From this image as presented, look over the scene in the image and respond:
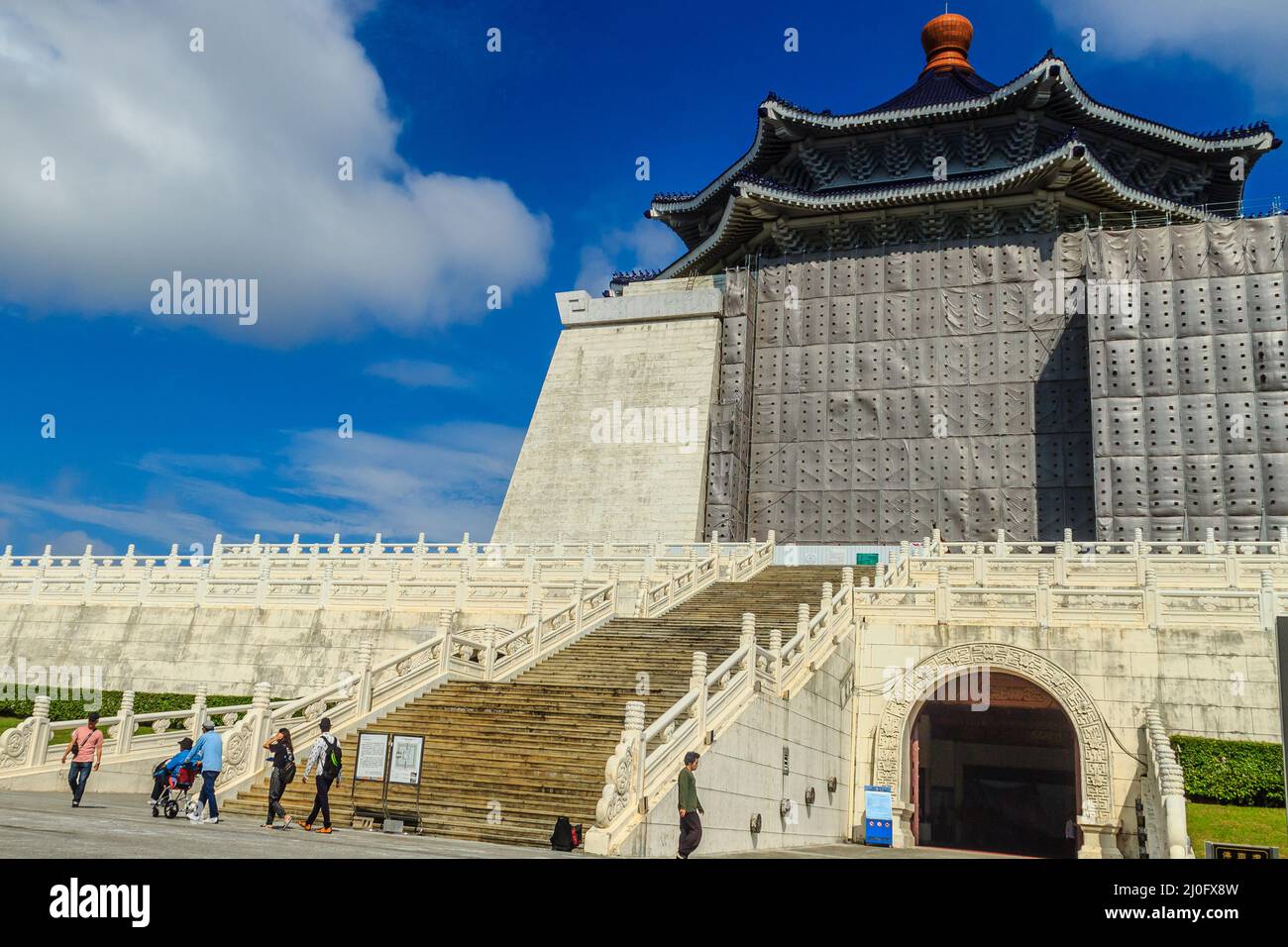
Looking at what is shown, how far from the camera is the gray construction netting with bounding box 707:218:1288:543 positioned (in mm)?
31062

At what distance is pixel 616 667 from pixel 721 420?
67.4 feet

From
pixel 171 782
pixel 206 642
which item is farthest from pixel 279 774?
pixel 206 642

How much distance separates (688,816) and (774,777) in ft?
13.5

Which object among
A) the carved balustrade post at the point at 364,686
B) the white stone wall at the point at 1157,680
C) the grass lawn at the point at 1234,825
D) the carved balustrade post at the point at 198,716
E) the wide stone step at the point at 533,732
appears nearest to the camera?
the wide stone step at the point at 533,732

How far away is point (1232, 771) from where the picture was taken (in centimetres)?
1622

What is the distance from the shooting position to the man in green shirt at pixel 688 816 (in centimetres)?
1123

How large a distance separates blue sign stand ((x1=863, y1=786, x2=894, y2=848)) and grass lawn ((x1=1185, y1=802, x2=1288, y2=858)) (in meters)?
4.55

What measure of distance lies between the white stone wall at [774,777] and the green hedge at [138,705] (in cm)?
1213

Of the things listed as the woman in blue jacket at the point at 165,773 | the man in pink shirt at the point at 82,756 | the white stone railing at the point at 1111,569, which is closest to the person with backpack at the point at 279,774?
the woman in blue jacket at the point at 165,773

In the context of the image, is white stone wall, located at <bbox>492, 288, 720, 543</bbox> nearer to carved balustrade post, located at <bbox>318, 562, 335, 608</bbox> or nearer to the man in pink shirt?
carved balustrade post, located at <bbox>318, 562, 335, 608</bbox>

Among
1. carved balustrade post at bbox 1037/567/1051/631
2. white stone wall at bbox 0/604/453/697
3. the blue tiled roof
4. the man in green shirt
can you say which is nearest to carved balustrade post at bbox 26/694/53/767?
white stone wall at bbox 0/604/453/697

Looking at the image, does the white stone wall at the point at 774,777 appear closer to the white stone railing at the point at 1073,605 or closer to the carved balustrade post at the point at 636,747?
the carved balustrade post at the point at 636,747

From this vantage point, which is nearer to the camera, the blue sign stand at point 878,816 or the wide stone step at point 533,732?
the wide stone step at point 533,732
